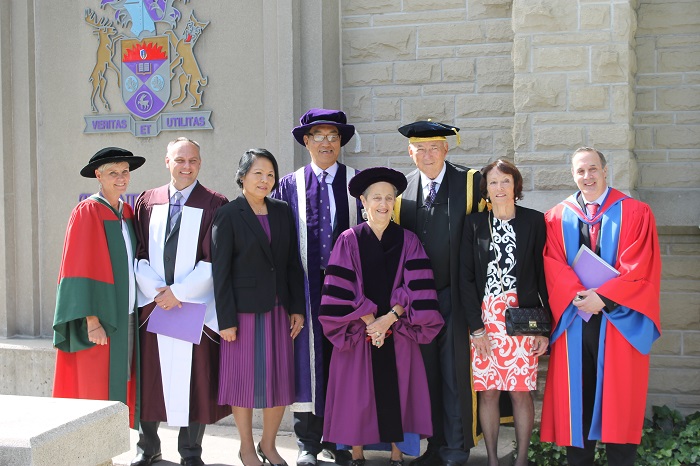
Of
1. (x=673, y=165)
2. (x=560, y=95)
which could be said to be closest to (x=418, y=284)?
(x=560, y=95)

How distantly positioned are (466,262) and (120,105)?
3351 millimetres

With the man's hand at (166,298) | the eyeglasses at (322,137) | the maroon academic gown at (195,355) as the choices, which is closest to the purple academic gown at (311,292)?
the eyeglasses at (322,137)

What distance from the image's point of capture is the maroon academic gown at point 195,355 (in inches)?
187

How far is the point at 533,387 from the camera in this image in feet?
14.6

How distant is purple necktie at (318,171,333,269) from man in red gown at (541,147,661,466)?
126 cm

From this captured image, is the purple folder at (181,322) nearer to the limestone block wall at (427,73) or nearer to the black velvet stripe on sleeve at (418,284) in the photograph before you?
the black velvet stripe on sleeve at (418,284)

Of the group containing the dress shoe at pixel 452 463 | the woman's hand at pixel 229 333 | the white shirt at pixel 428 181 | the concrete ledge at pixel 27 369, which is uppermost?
the white shirt at pixel 428 181

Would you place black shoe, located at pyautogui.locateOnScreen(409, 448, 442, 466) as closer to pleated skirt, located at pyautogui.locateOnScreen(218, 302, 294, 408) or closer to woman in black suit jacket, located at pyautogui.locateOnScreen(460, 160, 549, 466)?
woman in black suit jacket, located at pyautogui.locateOnScreen(460, 160, 549, 466)

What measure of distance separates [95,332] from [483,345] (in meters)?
2.14

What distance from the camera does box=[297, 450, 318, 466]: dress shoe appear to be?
15.8ft

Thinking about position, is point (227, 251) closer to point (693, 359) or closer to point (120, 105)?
point (120, 105)

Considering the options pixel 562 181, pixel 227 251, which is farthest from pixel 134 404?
pixel 562 181

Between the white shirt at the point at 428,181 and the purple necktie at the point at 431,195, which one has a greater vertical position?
the white shirt at the point at 428,181

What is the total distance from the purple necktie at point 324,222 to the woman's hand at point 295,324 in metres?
0.34
